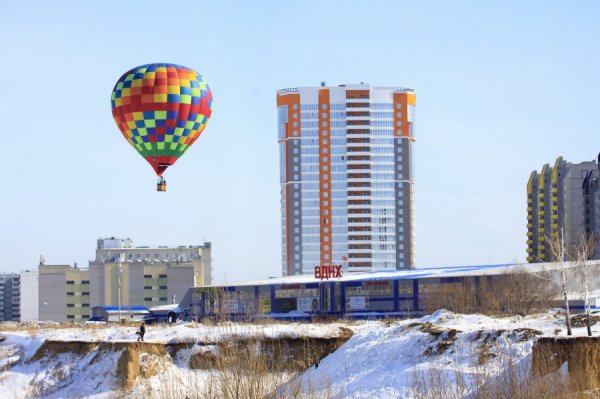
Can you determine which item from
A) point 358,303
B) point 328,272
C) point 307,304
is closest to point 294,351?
point 358,303

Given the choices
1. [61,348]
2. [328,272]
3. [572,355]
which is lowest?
[61,348]

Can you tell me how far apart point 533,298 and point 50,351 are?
48810 mm

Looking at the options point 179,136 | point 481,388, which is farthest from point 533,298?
point 481,388

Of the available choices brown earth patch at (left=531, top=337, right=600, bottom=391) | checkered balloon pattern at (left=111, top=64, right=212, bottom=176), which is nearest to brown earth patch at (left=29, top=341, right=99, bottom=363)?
checkered balloon pattern at (left=111, top=64, right=212, bottom=176)

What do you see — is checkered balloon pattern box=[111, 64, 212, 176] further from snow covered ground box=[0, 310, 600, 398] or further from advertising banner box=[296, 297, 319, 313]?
advertising banner box=[296, 297, 319, 313]

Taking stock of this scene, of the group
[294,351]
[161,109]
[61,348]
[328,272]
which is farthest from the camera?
[328,272]

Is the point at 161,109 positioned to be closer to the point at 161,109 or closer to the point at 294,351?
the point at 161,109

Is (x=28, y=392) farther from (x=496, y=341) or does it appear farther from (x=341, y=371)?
(x=496, y=341)

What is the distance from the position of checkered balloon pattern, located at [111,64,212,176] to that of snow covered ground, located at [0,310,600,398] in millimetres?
15964

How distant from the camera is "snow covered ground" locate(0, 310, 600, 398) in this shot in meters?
58.9

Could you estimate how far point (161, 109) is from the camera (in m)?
88.1

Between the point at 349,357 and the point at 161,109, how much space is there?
3025 centimetres

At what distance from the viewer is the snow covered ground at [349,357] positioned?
193 ft

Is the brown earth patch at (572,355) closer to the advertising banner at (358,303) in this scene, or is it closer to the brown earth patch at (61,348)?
the brown earth patch at (61,348)
